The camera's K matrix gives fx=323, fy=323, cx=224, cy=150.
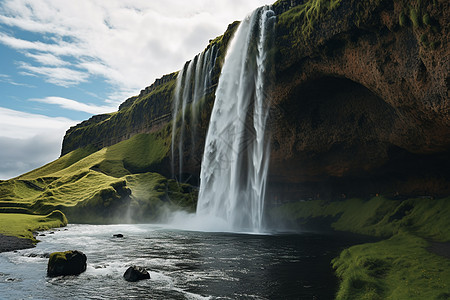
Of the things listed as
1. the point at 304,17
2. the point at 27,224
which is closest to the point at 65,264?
the point at 27,224

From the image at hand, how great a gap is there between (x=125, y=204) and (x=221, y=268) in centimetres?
5511

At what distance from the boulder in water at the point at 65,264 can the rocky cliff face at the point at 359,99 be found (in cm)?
3026

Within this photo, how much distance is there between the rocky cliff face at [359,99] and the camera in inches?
1126

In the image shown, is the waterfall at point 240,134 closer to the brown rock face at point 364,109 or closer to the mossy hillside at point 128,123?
the brown rock face at point 364,109

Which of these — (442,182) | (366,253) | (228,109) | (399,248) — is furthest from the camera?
(228,109)

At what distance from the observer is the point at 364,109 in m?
45.1

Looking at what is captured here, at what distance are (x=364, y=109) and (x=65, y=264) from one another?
40.6m

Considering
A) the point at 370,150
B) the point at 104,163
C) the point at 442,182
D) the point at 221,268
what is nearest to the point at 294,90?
the point at 370,150

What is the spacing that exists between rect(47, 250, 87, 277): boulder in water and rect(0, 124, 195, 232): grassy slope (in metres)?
49.3

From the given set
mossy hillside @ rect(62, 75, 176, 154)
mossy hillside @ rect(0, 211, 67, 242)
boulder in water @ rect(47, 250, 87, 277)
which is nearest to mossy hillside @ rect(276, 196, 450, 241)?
boulder in water @ rect(47, 250, 87, 277)

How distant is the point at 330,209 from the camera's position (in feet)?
188

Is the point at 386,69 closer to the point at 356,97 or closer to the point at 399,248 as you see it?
the point at 356,97

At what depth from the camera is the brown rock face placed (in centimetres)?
2942

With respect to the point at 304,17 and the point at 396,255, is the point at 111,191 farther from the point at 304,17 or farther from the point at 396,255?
the point at 396,255
